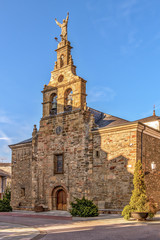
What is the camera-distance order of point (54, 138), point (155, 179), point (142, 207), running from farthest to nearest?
point (54, 138)
point (155, 179)
point (142, 207)

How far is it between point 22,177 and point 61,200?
254 inches

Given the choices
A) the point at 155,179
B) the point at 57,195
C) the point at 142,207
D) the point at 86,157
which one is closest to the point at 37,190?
the point at 57,195

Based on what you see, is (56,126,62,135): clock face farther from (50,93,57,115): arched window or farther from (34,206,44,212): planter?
(34,206,44,212): planter

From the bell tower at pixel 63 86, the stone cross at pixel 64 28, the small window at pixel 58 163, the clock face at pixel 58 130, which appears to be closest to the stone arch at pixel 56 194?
the small window at pixel 58 163

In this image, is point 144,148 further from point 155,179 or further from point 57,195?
point 57,195

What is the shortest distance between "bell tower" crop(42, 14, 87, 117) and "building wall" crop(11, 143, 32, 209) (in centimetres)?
523

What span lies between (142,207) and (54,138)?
37.4ft

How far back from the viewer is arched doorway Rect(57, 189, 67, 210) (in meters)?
23.5

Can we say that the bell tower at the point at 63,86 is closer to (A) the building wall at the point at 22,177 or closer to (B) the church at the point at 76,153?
(B) the church at the point at 76,153

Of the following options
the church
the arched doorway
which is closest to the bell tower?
the church

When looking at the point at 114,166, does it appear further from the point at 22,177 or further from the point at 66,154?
the point at 22,177

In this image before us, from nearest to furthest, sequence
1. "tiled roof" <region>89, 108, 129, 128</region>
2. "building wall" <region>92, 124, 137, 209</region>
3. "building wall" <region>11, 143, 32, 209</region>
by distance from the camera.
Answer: "building wall" <region>92, 124, 137, 209</region>, "tiled roof" <region>89, 108, 129, 128</region>, "building wall" <region>11, 143, 32, 209</region>

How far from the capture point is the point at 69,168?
23.2 m

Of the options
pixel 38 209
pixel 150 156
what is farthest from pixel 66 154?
pixel 150 156
